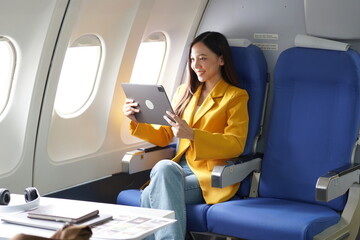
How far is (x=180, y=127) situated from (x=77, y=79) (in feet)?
3.47

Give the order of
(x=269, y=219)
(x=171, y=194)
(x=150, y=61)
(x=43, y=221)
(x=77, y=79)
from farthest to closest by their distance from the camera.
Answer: (x=150, y=61) → (x=77, y=79) → (x=171, y=194) → (x=269, y=219) → (x=43, y=221)

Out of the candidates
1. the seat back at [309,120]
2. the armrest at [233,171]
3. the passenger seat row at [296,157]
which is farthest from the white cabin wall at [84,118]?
the seat back at [309,120]

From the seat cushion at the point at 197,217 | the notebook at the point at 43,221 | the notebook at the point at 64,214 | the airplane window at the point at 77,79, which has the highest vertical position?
the airplane window at the point at 77,79

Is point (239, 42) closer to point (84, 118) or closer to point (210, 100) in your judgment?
point (210, 100)

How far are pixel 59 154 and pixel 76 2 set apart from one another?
107 cm

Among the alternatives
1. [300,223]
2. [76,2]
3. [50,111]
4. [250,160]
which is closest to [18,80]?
[50,111]

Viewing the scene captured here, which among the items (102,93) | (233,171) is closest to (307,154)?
(233,171)

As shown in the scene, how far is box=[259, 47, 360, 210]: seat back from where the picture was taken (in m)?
4.33

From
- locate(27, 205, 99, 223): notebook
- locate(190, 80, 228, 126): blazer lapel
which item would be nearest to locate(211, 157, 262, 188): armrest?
locate(190, 80, 228, 126): blazer lapel

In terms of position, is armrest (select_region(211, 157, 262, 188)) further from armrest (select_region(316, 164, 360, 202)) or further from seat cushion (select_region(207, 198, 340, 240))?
armrest (select_region(316, 164, 360, 202))

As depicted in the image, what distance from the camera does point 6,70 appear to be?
4.36m

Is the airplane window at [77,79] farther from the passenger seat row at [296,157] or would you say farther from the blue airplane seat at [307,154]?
the blue airplane seat at [307,154]

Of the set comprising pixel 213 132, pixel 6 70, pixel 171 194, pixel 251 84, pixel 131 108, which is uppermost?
pixel 6 70

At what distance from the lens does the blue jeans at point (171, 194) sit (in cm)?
410
